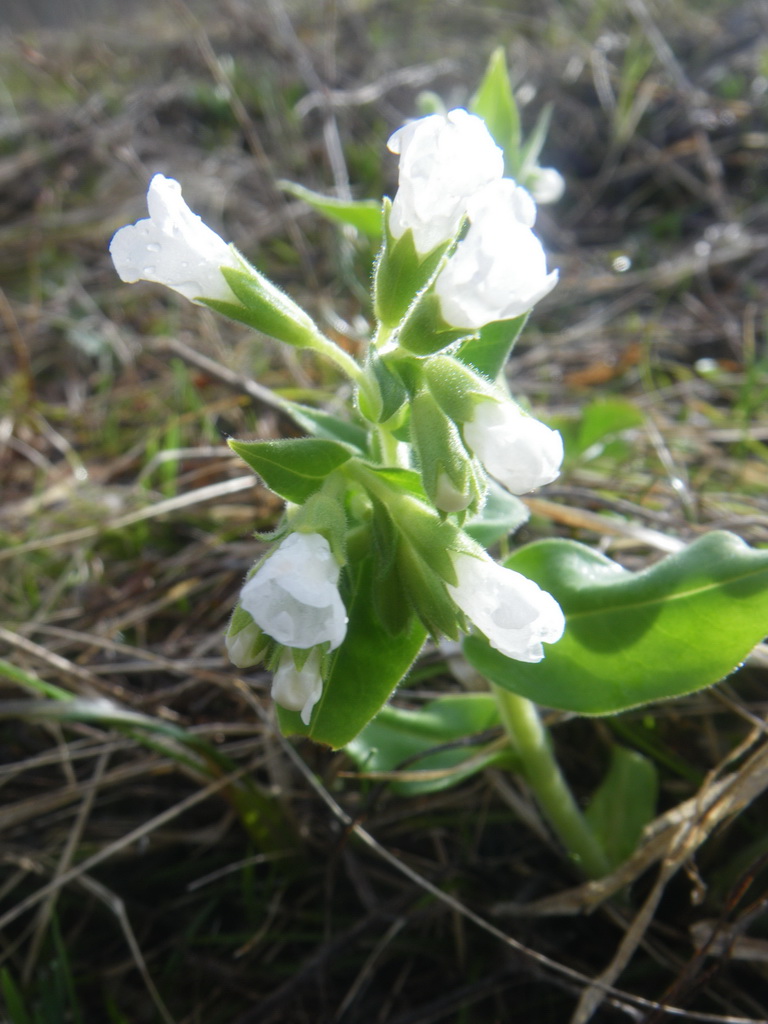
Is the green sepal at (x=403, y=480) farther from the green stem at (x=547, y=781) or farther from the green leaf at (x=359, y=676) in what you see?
the green stem at (x=547, y=781)

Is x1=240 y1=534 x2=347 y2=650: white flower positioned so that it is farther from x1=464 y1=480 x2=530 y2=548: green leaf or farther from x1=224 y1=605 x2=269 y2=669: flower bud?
x1=464 y1=480 x2=530 y2=548: green leaf

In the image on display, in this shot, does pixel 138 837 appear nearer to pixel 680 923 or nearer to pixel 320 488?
pixel 320 488

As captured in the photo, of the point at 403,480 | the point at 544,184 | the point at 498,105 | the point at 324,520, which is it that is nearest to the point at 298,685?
the point at 324,520

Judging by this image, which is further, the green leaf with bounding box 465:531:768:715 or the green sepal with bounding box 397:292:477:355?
the green leaf with bounding box 465:531:768:715

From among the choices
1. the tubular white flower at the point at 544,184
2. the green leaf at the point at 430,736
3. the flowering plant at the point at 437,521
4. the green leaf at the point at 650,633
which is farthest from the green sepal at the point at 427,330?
the tubular white flower at the point at 544,184

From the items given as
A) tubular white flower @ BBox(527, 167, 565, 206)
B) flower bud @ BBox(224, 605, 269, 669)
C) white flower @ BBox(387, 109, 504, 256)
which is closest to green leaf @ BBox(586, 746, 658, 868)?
flower bud @ BBox(224, 605, 269, 669)

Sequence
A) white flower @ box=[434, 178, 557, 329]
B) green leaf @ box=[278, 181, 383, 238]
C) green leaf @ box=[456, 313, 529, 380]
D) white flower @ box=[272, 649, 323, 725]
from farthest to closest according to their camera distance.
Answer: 1. green leaf @ box=[278, 181, 383, 238]
2. green leaf @ box=[456, 313, 529, 380]
3. white flower @ box=[272, 649, 323, 725]
4. white flower @ box=[434, 178, 557, 329]
